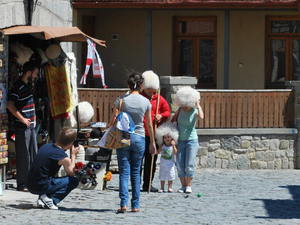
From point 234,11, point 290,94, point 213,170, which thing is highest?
point 234,11

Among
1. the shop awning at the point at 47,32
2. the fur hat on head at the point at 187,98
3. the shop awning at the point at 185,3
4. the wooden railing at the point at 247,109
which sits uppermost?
the shop awning at the point at 185,3

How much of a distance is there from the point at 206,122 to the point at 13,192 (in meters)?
5.91

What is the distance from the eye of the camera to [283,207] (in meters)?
14.7

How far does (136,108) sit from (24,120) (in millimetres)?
2196

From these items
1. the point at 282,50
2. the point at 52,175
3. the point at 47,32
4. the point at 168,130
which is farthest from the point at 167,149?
the point at 282,50

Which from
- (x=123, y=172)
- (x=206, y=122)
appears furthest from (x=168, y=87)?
(x=123, y=172)

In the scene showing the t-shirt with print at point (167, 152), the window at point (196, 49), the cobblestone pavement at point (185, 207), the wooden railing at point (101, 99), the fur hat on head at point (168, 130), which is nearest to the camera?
the cobblestone pavement at point (185, 207)

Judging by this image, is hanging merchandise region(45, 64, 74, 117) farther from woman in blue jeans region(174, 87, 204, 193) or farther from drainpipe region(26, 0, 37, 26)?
woman in blue jeans region(174, 87, 204, 193)

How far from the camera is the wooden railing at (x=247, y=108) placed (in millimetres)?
20406

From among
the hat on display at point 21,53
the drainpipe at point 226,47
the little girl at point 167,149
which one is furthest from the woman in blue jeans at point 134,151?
the drainpipe at point 226,47

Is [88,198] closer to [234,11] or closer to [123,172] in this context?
[123,172]

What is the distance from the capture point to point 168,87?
1986 cm

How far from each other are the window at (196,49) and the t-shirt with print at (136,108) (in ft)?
45.7

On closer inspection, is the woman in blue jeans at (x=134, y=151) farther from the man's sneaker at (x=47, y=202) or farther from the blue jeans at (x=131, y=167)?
the man's sneaker at (x=47, y=202)
